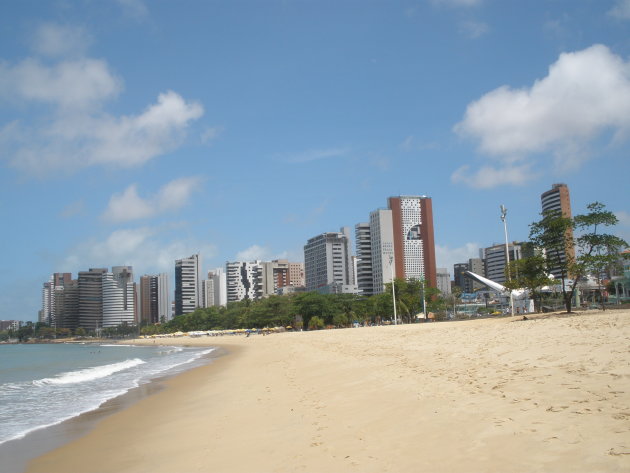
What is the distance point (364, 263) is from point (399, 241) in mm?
12664

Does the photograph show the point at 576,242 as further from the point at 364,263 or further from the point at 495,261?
the point at 495,261

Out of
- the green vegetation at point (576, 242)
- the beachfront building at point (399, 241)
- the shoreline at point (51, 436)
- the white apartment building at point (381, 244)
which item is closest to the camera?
the shoreline at point (51, 436)

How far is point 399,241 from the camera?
498 feet

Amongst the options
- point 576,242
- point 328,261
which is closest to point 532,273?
point 576,242

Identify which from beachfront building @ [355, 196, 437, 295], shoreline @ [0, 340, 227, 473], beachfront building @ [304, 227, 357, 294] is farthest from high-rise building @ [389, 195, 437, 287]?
shoreline @ [0, 340, 227, 473]

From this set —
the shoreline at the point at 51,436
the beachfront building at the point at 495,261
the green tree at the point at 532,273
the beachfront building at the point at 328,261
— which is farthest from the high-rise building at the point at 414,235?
the shoreline at the point at 51,436

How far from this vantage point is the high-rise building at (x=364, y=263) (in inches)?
6043

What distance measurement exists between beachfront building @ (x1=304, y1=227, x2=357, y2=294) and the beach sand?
6004 inches

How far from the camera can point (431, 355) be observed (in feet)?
50.1

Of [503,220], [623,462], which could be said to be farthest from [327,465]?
[503,220]

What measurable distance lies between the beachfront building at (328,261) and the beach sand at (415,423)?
15250cm

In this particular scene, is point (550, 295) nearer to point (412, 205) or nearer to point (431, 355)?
point (431, 355)

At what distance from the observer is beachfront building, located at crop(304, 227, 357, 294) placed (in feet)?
553

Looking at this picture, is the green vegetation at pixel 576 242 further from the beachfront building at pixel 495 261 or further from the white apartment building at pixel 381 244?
the beachfront building at pixel 495 261
